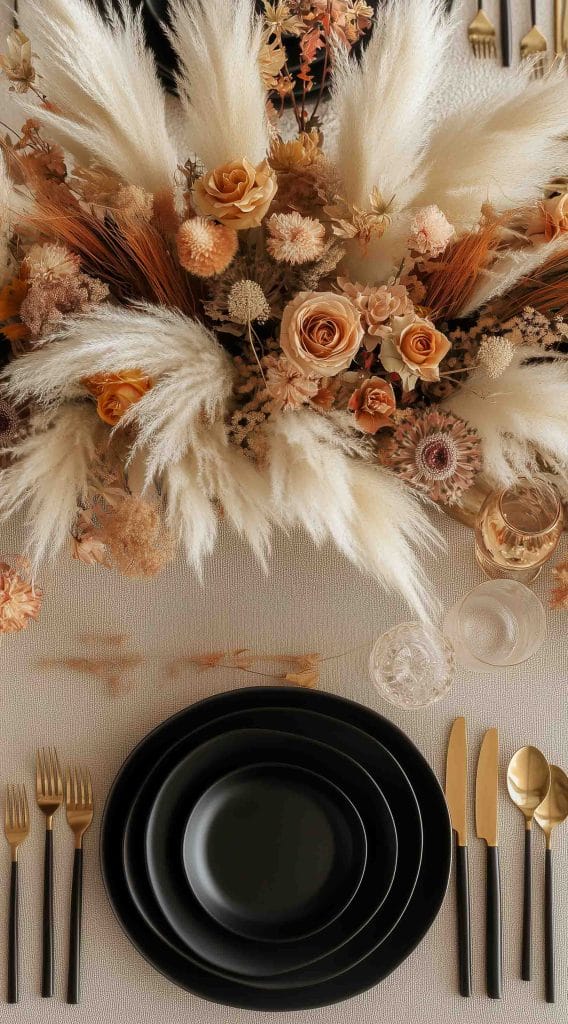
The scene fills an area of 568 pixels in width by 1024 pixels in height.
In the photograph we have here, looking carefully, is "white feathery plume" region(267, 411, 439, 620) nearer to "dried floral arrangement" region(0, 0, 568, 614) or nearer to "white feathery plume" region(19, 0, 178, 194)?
"dried floral arrangement" region(0, 0, 568, 614)

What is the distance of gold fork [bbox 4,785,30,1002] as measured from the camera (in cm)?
82

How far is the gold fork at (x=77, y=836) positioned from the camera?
0.82 meters

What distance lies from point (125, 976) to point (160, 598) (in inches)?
15.9

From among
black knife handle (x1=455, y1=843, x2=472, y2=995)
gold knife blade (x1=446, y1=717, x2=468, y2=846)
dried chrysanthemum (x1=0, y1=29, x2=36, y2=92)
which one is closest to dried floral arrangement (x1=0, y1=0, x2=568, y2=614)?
dried chrysanthemum (x1=0, y1=29, x2=36, y2=92)

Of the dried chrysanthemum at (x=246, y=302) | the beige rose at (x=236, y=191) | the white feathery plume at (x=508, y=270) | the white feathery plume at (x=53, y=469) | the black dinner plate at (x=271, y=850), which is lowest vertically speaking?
the black dinner plate at (x=271, y=850)

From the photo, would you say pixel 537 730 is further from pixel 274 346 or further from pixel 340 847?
pixel 274 346

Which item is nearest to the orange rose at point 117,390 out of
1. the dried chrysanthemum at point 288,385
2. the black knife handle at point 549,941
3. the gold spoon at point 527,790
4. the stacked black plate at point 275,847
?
the dried chrysanthemum at point 288,385

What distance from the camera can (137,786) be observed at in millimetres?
831

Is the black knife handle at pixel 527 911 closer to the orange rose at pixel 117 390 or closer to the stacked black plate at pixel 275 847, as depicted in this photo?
the stacked black plate at pixel 275 847

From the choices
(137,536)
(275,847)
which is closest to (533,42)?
(137,536)

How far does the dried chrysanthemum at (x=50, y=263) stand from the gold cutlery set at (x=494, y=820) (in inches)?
24.0

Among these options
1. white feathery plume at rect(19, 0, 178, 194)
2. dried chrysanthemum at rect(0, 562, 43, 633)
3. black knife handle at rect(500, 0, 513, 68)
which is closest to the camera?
white feathery plume at rect(19, 0, 178, 194)

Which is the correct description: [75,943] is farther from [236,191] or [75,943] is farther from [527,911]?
[236,191]

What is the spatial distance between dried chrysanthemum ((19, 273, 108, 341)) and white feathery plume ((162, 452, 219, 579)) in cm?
15
